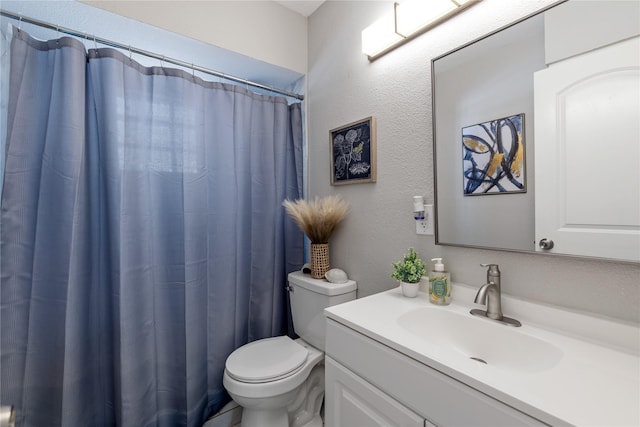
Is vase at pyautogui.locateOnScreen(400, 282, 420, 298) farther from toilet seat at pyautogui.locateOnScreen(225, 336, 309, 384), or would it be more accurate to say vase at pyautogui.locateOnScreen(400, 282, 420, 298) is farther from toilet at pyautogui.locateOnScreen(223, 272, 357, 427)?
toilet seat at pyautogui.locateOnScreen(225, 336, 309, 384)

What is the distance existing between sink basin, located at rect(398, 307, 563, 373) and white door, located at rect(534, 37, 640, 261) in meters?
0.29

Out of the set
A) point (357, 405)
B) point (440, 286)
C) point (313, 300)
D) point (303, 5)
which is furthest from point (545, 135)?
point (303, 5)

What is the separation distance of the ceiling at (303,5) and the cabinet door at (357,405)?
6.42 ft

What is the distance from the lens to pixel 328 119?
1.67m

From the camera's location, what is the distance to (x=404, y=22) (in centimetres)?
118

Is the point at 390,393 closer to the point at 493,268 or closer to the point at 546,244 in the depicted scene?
the point at 493,268

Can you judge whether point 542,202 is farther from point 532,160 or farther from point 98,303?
point 98,303

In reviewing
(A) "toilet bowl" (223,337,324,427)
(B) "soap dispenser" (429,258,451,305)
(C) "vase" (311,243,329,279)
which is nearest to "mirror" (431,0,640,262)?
(B) "soap dispenser" (429,258,451,305)

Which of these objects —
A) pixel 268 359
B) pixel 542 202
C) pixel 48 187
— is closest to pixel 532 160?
pixel 542 202

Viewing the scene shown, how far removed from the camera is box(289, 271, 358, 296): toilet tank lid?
1.38m

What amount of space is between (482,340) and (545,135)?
68 cm

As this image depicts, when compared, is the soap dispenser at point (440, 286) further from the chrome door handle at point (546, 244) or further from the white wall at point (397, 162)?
the chrome door handle at point (546, 244)

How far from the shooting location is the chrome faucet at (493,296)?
868 millimetres

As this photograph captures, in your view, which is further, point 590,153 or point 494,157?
point 494,157
